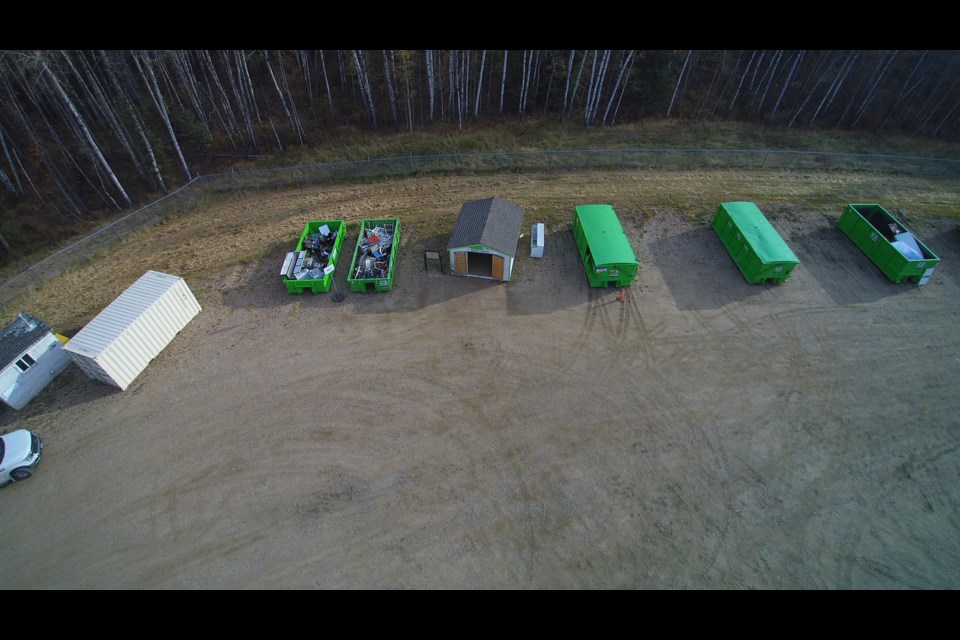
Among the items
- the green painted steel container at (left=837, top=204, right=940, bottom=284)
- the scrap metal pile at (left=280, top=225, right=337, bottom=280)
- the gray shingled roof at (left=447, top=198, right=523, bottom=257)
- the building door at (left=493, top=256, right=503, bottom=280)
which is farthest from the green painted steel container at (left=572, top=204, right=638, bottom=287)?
the scrap metal pile at (left=280, top=225, right=337, bottom=280)

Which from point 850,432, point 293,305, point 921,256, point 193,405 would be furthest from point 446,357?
point 921,256

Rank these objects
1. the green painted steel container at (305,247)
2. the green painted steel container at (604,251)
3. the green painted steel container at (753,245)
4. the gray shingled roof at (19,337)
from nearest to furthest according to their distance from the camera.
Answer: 1. the gray shingled roof at (19,337)
2. the green painted steel container at (604,251)
3. the green painted steel container at (753,245)
4. the green painted steel container at (305,247)

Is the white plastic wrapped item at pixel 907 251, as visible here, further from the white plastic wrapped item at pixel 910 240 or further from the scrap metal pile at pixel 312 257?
the scrap metal pile at pixel 312 257

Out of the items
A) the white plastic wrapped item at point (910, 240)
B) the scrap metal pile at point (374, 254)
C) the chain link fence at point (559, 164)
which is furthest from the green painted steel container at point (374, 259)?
the white plastic wrapped item at point (910, 240)

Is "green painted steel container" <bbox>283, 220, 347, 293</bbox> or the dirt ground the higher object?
"green painted steel container" <bbox>283, 220, 347, 293</bbox>

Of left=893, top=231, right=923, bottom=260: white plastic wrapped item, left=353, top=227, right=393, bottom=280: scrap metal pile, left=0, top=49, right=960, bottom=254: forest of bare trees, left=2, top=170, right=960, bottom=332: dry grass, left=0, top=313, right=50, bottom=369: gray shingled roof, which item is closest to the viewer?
left=0, top=313, right=50, bottom=369: gray shingled roof

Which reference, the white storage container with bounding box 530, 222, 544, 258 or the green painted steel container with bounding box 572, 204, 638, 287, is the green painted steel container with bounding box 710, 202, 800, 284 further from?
the white storage container with bounding box 530, 222, 544, 258
